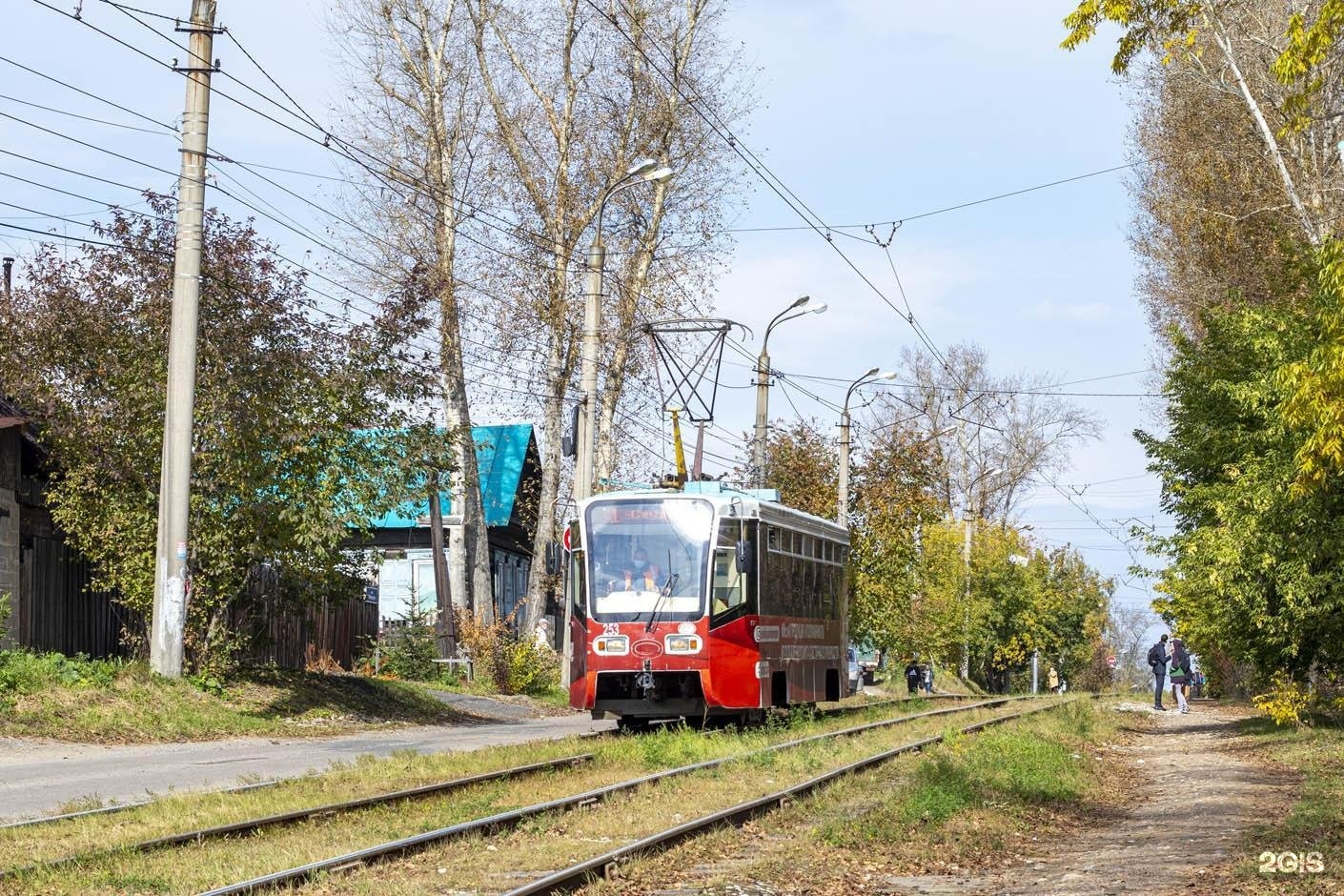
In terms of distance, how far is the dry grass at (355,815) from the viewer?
9281 mm

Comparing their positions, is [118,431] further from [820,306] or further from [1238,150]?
[1238,150]

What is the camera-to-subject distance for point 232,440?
22750 mm

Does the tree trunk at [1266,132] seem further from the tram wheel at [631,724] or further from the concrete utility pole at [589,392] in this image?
the tram wheel at [631,724]

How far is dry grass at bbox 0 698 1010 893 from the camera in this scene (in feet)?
30.5

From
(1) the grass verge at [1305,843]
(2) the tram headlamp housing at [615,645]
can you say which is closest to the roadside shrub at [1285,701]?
(1) the grass verge at [1305,843]

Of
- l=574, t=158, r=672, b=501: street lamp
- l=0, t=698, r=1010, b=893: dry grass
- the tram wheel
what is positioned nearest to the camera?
l=0, t=698, r=1010, b=893: dry grass

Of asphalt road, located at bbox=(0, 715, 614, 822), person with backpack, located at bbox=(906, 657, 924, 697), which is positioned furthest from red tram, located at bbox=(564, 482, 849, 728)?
person with backpack, located at bbox=(906, 657, 924, 697)

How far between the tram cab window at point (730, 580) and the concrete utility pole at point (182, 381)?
682 cm

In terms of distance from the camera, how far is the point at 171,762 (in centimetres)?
1741

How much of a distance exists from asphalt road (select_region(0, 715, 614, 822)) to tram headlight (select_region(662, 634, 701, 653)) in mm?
2486

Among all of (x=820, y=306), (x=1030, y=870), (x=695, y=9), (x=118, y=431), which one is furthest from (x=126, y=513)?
(x=695, y=9)

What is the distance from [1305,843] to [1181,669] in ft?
92.4
